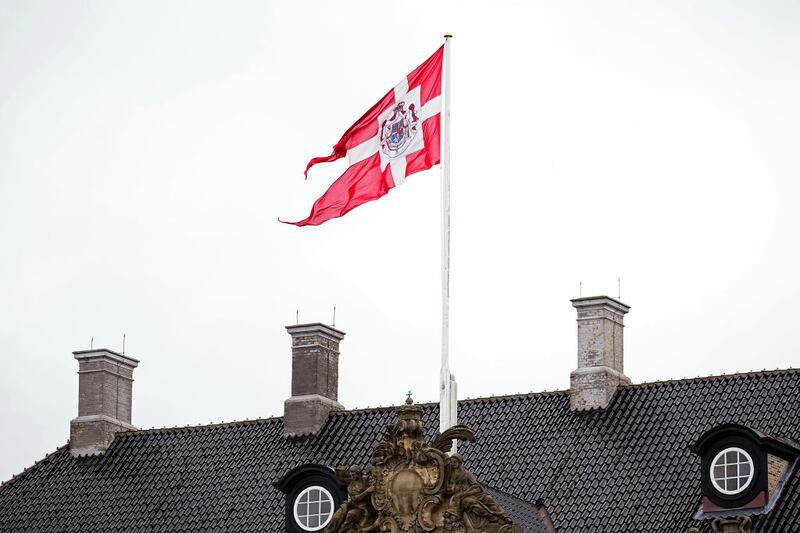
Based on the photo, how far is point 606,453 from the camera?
1666 inches

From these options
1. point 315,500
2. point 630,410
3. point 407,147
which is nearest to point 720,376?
point 630,410

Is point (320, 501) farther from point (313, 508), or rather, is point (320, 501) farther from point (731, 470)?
point (731, 470)

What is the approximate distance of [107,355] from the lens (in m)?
50.4

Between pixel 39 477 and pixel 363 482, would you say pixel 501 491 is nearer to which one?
pixel 363 482

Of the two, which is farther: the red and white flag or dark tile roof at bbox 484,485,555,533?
dark tile roof at bbox 484,485,555,533

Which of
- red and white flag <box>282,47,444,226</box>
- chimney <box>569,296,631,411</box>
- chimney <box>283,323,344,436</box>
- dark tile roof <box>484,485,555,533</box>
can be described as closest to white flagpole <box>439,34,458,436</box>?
red and white flag <box>282,47,444,226</box>

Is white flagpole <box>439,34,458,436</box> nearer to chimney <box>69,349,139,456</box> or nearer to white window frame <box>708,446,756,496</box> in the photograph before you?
white window frame <box>708,446,756,496</box>

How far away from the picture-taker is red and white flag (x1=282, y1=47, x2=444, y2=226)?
1352 inches

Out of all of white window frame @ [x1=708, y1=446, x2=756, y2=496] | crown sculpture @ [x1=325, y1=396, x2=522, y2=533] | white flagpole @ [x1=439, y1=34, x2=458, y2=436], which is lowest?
crown sculpture @ [x1=325, y1=396, x2=522, y2=533]

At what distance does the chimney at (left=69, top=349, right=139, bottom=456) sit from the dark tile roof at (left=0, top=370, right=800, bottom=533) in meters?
0.41

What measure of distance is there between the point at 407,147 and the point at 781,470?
1015 centimetres

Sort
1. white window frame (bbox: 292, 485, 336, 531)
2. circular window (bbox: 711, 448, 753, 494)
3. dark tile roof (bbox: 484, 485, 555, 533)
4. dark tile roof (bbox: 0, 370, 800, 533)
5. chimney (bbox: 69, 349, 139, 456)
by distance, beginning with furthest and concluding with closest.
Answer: chimney (bbox: 69, 349, 139, 456) < white window frame (bbox: 292, 485, 336, 531) < dark tile roof (bbox: 0, 370, 800, 533) < dark tile roof (bbox: 484, 485, 555, 533) < circular window (bbox: 711, 448, 753, 494)

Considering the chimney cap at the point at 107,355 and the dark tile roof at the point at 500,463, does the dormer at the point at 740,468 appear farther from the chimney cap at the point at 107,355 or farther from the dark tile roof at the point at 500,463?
the chimney cap at the point at 107,355

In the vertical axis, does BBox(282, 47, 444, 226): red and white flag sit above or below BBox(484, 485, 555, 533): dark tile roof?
above
